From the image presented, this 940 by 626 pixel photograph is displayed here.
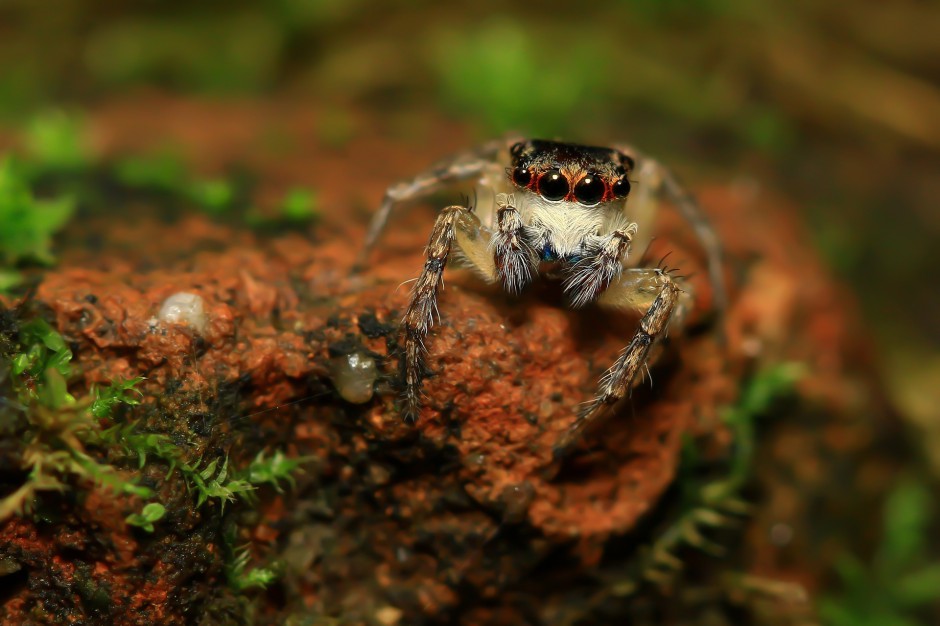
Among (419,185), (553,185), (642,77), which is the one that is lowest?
(419,185)

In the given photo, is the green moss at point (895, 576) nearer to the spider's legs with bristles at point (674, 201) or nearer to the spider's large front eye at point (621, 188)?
the spider's legs with bristles at point (674, 201)

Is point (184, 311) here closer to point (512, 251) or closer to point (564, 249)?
point (512, 251)

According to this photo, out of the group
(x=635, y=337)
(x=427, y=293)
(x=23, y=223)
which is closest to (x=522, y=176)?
(x=427, y=293)

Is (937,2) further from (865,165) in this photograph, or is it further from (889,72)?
(865,165)

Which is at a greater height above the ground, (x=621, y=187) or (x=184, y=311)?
(x=621, y=187)

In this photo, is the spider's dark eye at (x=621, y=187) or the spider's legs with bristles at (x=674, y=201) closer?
the spider's dark eye at (x=621, y=187)

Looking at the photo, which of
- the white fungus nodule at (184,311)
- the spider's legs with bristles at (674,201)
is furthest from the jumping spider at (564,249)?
the white fungus nodule at (184,311)
